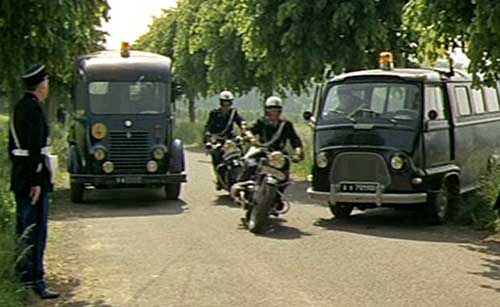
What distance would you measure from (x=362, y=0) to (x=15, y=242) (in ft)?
38.4

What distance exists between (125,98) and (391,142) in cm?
587

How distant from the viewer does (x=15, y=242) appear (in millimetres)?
8578

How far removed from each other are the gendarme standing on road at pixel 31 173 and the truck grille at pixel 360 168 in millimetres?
5935

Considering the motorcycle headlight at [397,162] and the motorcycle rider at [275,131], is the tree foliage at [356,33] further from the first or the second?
the motorcycle rider at [275,131]

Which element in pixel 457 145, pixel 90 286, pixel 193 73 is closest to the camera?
pixel 90 286

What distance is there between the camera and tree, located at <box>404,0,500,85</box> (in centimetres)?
1101

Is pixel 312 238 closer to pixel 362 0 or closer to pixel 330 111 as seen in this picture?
pixel 330 111

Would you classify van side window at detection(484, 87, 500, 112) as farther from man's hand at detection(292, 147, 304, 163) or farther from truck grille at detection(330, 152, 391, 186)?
man's hand at detection(292, 147, 304, 163)

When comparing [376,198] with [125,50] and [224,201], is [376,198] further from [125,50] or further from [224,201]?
[125,50]

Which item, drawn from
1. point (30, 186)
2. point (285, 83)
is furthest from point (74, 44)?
point (285, 83)

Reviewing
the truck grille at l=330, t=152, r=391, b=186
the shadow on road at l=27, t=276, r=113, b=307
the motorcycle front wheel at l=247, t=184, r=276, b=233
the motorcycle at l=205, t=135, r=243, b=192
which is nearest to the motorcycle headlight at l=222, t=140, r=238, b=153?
the motorcycle at l=205, t=135, r=243, b=192

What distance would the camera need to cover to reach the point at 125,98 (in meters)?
17.2

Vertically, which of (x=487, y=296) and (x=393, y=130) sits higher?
(x=393, y=130)

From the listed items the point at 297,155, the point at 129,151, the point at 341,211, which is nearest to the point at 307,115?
the point at 341,211
